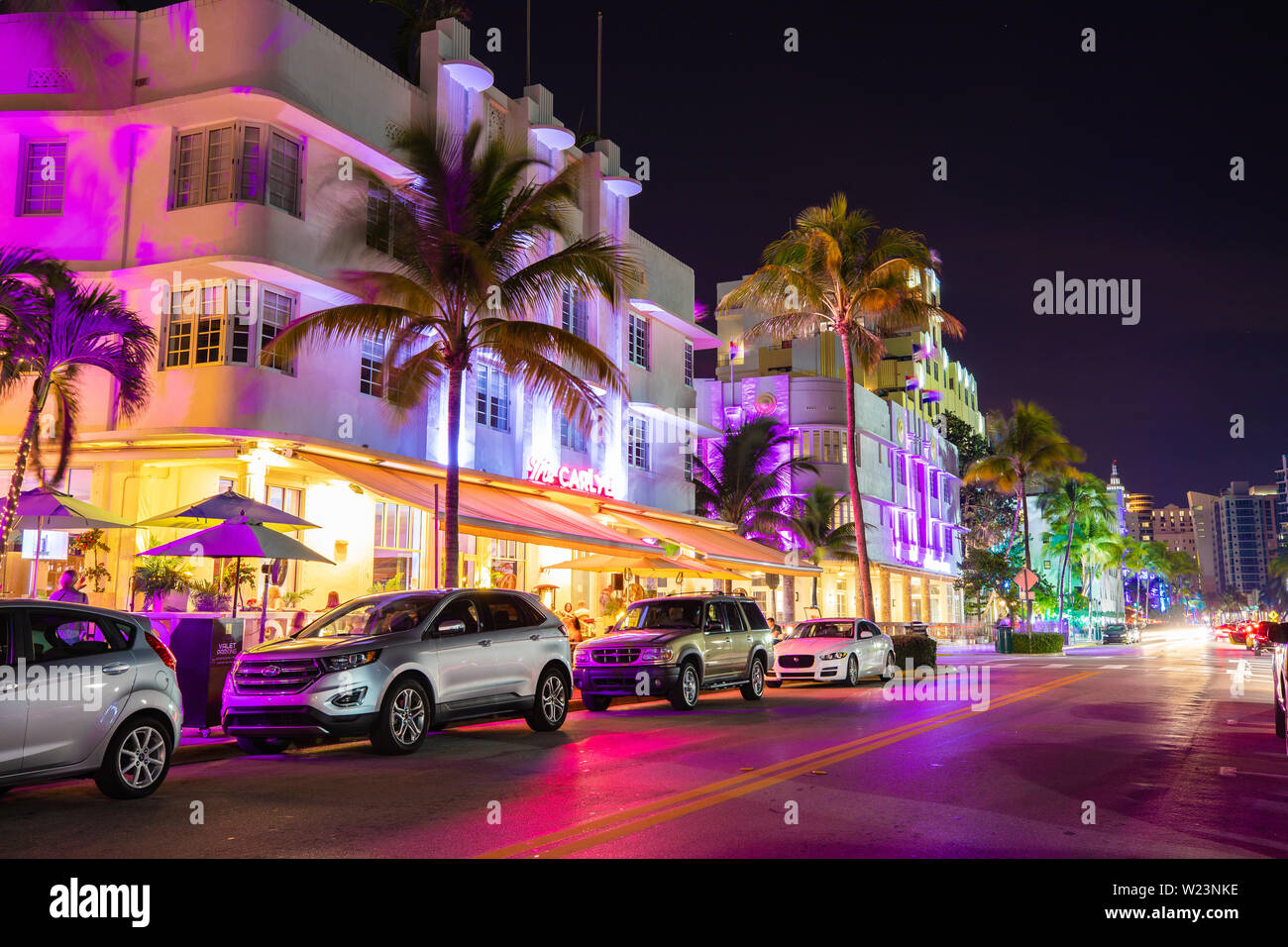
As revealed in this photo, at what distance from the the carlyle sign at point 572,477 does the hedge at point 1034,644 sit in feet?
77.8

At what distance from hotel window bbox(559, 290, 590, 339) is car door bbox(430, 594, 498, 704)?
16.4 metres

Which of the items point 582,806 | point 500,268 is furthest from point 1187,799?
point 500,268

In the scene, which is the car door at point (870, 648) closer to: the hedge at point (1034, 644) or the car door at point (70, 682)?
the car door at point (70, 682)

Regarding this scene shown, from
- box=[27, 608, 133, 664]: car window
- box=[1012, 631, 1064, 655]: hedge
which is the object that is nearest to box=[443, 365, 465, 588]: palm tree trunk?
box=[27, 608, 133, 664]: car window

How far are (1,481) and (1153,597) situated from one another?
622 feet

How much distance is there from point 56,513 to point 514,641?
7.42m

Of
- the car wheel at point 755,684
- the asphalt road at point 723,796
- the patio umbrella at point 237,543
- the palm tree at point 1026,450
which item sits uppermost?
the palm tree at point 1026,450

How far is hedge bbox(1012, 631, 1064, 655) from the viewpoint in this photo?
46.3 m

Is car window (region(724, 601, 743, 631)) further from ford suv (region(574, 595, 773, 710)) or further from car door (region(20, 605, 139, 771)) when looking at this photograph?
car door (region(20, 605, 139, 771))

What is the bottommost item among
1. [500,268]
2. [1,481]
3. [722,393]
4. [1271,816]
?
[1271,816]

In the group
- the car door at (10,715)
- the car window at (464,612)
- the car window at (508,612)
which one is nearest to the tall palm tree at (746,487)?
the car window at (508,612)

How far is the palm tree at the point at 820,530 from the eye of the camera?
1767 inches

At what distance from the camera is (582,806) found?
8.12 meters
